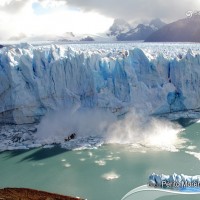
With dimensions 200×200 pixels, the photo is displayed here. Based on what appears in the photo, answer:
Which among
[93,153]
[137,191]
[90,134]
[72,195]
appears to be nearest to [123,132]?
[90,134]

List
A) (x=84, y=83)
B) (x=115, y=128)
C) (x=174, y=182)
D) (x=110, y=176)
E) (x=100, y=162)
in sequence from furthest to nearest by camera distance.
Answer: (x=84, y=83)
(x=115, y=128)
(x=100, y=162)
(x=110, y=176)
(x=174, y=182)

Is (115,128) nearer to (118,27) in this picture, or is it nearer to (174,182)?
(174,182)

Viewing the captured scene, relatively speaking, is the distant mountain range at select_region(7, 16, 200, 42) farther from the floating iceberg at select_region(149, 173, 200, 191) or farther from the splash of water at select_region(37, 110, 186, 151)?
the floating iceberg at select_region(149, 173, 200, 191)

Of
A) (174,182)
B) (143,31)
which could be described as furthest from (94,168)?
(143,31)

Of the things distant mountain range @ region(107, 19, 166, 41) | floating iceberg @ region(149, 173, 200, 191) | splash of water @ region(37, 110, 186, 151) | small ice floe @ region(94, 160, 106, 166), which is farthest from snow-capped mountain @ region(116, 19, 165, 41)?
floating iceberg @ region(149, 173, 200, 191)

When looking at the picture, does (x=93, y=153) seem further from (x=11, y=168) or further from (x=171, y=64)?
(x=171, y=64)
